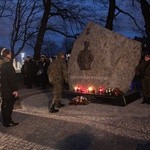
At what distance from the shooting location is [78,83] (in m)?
14.0

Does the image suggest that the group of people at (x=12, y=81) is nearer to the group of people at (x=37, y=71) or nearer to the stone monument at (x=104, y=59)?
the stone monument at (x=104, y=59)

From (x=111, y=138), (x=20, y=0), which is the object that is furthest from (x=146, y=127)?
(x=20, y=0)

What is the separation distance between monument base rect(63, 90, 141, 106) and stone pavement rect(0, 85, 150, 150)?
420 mm

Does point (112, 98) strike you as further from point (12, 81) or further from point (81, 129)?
point (12, 81)

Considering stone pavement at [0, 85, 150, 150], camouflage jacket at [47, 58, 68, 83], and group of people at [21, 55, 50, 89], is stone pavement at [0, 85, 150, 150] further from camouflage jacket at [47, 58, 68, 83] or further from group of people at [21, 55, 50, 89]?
group of people at [21, 55, 50, 89]

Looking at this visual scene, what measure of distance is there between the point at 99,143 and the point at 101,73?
5.95 meters

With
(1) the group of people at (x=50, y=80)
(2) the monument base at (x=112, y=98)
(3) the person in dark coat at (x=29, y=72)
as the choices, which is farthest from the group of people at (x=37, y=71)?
(1) the group of people at (x=50, y=80)

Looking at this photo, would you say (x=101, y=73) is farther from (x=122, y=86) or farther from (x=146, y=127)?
(x=146, y=127)

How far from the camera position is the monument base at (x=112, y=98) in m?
12.2

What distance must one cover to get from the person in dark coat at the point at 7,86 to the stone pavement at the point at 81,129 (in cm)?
32

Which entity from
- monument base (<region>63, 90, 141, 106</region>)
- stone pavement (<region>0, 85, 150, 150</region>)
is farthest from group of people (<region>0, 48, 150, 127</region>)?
monument base (<region>63, 90, 141, 106</region>)

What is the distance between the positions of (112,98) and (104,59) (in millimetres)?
1618

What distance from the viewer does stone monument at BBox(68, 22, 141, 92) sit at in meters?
13.0

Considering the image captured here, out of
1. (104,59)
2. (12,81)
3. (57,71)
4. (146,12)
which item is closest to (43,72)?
(104,59)
